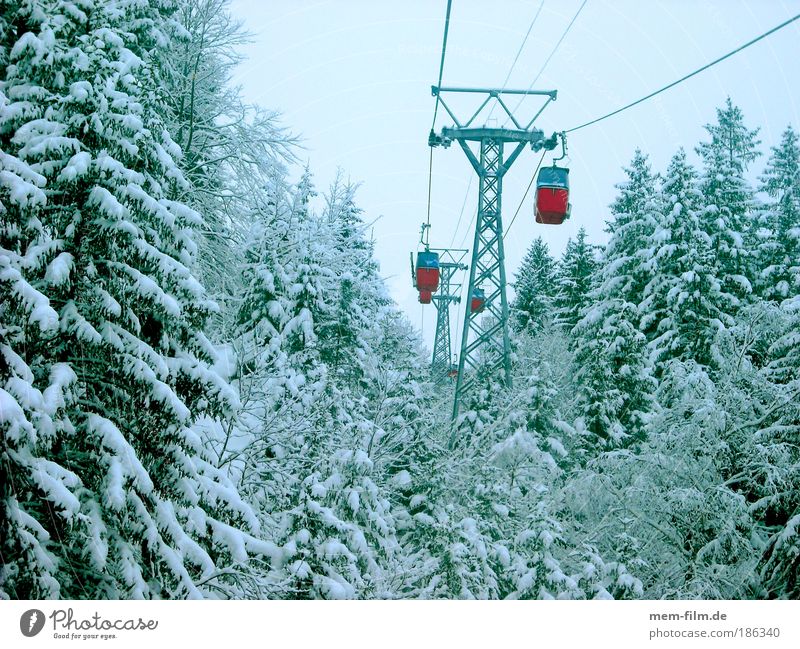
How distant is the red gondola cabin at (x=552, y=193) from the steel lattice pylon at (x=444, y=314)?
7344mm

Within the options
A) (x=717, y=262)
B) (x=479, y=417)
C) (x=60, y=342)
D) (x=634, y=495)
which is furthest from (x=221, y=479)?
(x=717, y=262)

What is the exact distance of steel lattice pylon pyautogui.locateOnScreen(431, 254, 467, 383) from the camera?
20594 millimetres

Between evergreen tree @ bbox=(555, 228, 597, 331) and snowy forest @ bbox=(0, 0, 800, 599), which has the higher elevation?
evergreen tree @ bbox=(555, 228, 597, 331)

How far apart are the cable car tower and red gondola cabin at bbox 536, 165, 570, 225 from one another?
0.73 meters

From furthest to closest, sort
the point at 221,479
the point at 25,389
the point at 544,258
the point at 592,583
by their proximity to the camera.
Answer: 1. the point at 544,258
2. the point at 592,583
3. the point at 221,479
4. the point at 25,389

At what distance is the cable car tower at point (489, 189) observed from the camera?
1183 centimetres

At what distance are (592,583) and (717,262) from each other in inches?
385

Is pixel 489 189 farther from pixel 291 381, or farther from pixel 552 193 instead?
pixel 291 381

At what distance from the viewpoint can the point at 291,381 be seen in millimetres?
11000

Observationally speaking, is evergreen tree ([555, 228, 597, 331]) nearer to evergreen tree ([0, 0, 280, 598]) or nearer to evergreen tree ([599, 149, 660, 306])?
evergreen tree ([599, 149, 660, 306])

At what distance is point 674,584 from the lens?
8.65 meters

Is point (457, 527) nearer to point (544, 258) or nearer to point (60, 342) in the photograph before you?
point (60, 342)

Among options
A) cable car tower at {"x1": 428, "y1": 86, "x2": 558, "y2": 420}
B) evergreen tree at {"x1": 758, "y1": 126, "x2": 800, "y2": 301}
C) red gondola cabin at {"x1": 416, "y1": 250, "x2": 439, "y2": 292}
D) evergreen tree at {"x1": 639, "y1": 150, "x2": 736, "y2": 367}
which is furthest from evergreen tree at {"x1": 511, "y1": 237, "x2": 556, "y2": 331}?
cable car tower at {"x1": 428, "y1": 86, "x2": 558, "y2": 420}

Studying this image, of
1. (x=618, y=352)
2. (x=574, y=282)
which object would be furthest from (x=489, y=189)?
(x=574, y=282)
